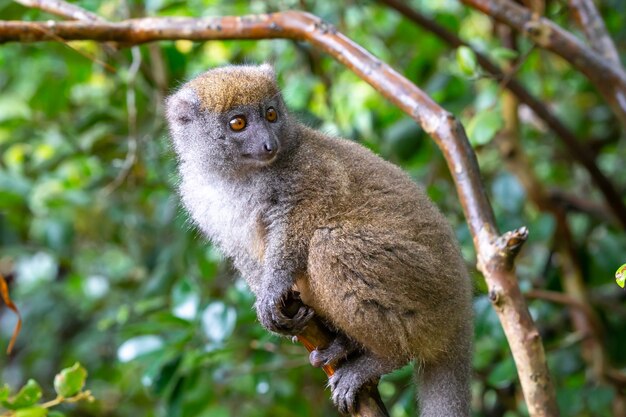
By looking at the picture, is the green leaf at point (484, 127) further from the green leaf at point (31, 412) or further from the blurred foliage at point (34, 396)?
the green leaf at point (31, 412)

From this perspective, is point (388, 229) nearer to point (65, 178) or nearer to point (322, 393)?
point (322, 393)

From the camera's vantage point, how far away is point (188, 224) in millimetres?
5227

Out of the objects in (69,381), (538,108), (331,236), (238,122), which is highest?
(238,122)

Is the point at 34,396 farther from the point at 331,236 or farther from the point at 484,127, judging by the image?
the point at 484,127

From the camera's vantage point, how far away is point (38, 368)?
7730 millimetres

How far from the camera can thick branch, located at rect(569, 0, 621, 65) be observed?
503cm

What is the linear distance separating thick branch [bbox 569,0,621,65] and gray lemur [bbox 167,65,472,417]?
1.55 meters

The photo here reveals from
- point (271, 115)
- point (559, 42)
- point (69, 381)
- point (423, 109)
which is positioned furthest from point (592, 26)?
point (69, 381)

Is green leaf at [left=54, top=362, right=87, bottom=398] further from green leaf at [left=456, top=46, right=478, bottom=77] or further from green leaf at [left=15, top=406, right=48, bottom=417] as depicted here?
green leaf at [left=456, top=46, right=478, bottom=77]

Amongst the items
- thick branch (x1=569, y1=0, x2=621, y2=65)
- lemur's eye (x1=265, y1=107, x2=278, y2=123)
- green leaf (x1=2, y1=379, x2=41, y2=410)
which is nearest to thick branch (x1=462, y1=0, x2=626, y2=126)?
thick branch (x1=569, y1=0, x2=621, y2=65)

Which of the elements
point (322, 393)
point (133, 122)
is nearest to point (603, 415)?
point (322, 393)

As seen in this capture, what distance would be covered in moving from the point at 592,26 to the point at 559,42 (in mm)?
575

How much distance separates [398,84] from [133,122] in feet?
8.11

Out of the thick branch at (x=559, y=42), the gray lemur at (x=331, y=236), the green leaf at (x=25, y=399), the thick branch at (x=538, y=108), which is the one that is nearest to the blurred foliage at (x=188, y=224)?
the thick branch at (x=538, y=108)
